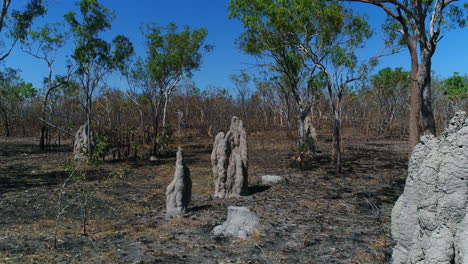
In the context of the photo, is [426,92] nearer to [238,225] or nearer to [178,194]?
[238,225]

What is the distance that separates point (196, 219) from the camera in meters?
8.15

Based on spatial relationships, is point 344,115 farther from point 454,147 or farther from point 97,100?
point 454,147

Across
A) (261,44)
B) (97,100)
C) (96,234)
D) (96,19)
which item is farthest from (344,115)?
(96,234)

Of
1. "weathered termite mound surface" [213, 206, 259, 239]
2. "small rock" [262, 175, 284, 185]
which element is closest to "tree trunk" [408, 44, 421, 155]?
"small rock" [262, 175, 284, 185]

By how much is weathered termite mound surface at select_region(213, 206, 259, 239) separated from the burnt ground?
0.62 feet

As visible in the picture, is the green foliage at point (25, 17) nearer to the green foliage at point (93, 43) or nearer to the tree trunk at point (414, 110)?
the green foliage at point (93, 43)

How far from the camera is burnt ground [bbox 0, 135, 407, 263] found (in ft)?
20.1

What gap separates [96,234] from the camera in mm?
7199

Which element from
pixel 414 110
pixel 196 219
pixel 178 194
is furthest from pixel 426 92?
pixel 178 194

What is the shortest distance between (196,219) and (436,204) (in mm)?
5410

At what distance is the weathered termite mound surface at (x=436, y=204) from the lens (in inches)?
147

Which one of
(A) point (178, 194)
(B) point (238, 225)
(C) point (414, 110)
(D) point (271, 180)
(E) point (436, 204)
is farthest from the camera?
(D) point (271, 180)

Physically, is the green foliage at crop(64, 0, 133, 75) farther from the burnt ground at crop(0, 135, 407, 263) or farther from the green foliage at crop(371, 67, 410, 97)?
the green foliage at crop(371, 67, 410, 97)

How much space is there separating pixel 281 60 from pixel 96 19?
10112mm
